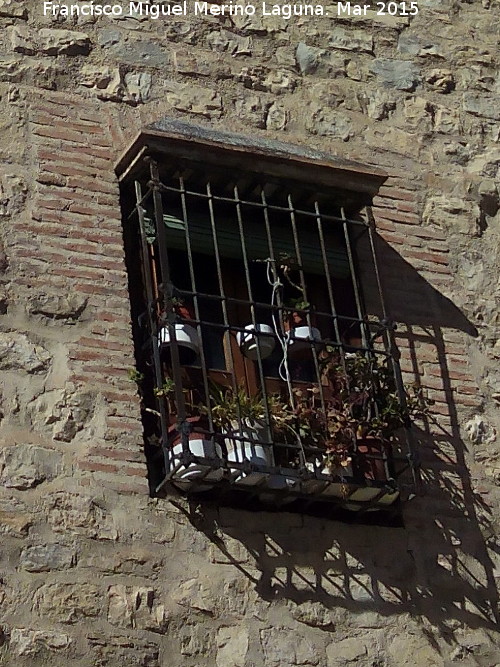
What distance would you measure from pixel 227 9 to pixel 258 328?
1.92 m

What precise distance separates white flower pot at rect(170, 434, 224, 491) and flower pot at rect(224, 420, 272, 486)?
0.20ft

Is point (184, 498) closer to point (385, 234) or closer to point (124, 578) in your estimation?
point (124, 578)

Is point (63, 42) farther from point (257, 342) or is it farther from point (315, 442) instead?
point (315, 442)

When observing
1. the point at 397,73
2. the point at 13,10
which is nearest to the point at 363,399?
the point at 397,73

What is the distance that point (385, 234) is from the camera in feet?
21.5

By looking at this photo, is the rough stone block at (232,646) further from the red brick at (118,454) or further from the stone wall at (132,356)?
the red brick at (118,454)

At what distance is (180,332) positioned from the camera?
5.66 meters

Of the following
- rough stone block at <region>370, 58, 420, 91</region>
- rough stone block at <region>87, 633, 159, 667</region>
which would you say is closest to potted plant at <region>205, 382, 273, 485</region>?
rough stone block at <region>87, 633, 159, 667</region>

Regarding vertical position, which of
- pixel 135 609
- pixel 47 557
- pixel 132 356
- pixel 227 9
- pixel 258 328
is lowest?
pixel 135 609

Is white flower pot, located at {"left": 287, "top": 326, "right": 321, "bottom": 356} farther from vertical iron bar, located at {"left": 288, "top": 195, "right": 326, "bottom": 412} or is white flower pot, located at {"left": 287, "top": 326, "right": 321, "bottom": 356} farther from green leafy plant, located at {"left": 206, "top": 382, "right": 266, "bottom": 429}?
green leafy plant, located at {"left": 206, "top": 382, "right": 266, "bottom": 429}

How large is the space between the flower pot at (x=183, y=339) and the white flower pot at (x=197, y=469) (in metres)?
0.42

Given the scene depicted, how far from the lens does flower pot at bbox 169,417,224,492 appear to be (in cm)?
532

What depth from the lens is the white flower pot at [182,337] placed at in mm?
5629

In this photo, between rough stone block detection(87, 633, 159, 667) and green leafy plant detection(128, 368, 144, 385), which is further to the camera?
green leafy plant detection(128, 368, 144, 385)
